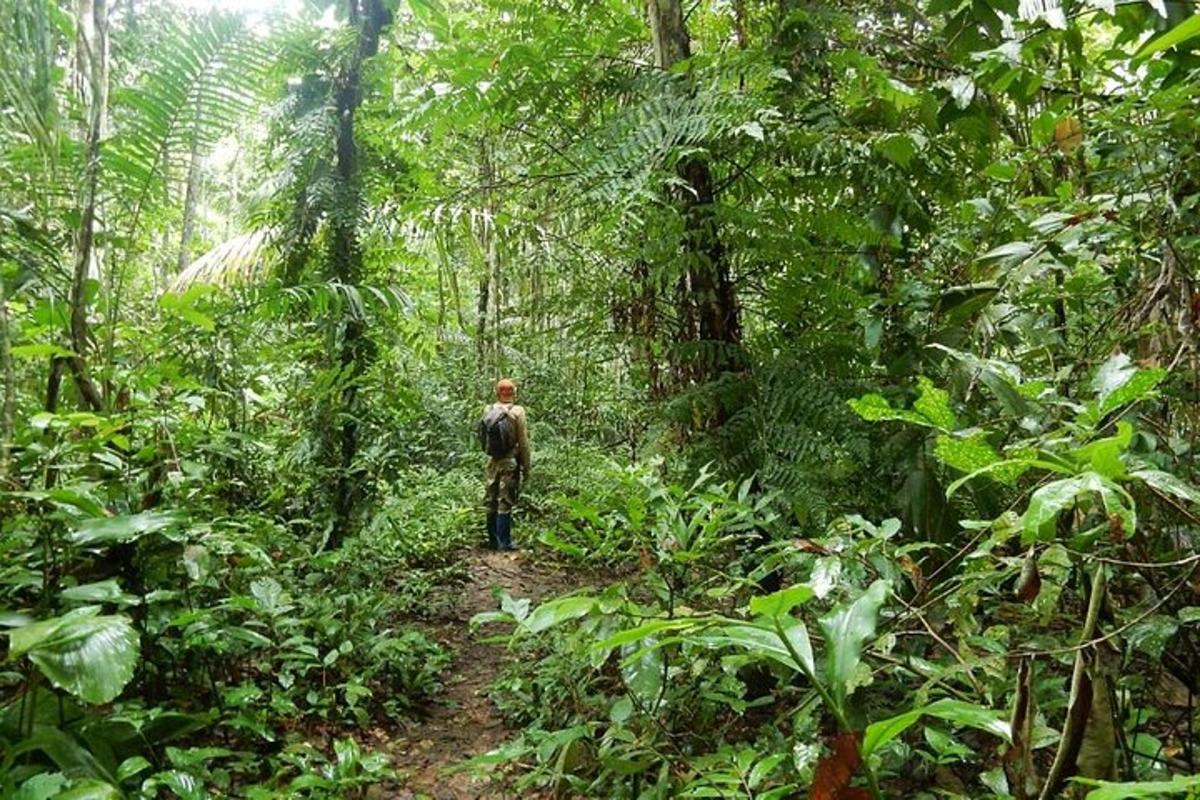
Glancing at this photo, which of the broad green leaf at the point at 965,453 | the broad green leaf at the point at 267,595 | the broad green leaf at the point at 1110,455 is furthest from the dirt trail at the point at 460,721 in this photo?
the broad green leaf at the point at 1110,455

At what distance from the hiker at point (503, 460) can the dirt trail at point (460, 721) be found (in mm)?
1125

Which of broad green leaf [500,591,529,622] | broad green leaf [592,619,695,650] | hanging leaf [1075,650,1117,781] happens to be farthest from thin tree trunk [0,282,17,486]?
hanging leaf [1075,650,1117,781]

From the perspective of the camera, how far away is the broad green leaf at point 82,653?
63.7 inches

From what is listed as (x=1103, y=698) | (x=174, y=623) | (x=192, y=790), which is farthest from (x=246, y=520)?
(x=1103, y=698)

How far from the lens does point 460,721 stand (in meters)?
3.37

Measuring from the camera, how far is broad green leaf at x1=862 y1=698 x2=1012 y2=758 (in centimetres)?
85

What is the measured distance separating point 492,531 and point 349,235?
3.03 m

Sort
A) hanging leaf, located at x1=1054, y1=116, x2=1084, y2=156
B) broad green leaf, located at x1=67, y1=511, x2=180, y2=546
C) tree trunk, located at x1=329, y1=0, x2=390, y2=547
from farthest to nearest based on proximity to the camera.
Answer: tree trunk, located at x1=329, y1=0, x2=390, y2=547 < hanging leaf, located at x1=1054, y1=116, x2=1084, y2=156 < broad green leaf, located at x1=67, y1=511, x2=180, y2=546

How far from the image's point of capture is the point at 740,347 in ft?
9.25

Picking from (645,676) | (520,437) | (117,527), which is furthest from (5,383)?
(520,437)

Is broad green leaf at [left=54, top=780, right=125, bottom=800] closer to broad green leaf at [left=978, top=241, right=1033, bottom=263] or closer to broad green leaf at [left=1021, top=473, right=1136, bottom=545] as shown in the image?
broad green leaf at [left=1021, top=473, right=1136, bottom=545]

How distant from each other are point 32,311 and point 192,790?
2.07 m

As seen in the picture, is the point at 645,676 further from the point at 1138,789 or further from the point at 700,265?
the point at 700,265

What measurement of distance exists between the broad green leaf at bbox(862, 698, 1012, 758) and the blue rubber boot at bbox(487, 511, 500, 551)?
5.64 metres
